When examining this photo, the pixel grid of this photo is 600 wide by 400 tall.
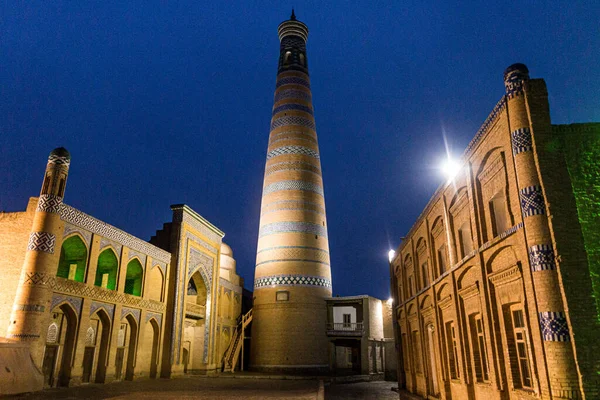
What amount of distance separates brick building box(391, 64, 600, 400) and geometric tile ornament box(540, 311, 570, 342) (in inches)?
0.5

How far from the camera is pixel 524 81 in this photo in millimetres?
6816

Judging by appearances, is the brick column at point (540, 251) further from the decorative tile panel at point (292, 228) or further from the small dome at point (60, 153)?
the decorative tile panel at point (292, 228)

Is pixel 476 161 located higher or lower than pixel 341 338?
higher

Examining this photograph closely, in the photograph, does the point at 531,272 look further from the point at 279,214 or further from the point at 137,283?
the point at 279,214

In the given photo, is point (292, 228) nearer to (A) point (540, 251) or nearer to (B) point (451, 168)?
(B) point (451, 168)

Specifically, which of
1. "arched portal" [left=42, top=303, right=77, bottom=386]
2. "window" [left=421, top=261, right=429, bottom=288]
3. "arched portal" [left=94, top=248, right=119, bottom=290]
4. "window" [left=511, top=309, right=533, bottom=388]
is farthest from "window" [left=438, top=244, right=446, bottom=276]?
"arched portal" [left=94, top=248, right=119, bottom=290]

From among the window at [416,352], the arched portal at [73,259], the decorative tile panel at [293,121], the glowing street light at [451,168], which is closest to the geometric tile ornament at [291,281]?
the window at [416,352]

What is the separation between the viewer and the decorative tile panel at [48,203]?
12734mm

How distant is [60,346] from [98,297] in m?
1.94

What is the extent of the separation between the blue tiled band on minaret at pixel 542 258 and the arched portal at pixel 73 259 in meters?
13.2

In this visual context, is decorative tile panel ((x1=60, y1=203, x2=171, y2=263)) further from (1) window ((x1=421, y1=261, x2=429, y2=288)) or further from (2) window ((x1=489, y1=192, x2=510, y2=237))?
(2) window ((x1=489, y1=192, x2=510, y2=237))

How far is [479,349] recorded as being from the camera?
356 inches

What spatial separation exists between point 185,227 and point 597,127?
1692 cm

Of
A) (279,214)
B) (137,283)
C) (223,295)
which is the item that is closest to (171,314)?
(137,283)
